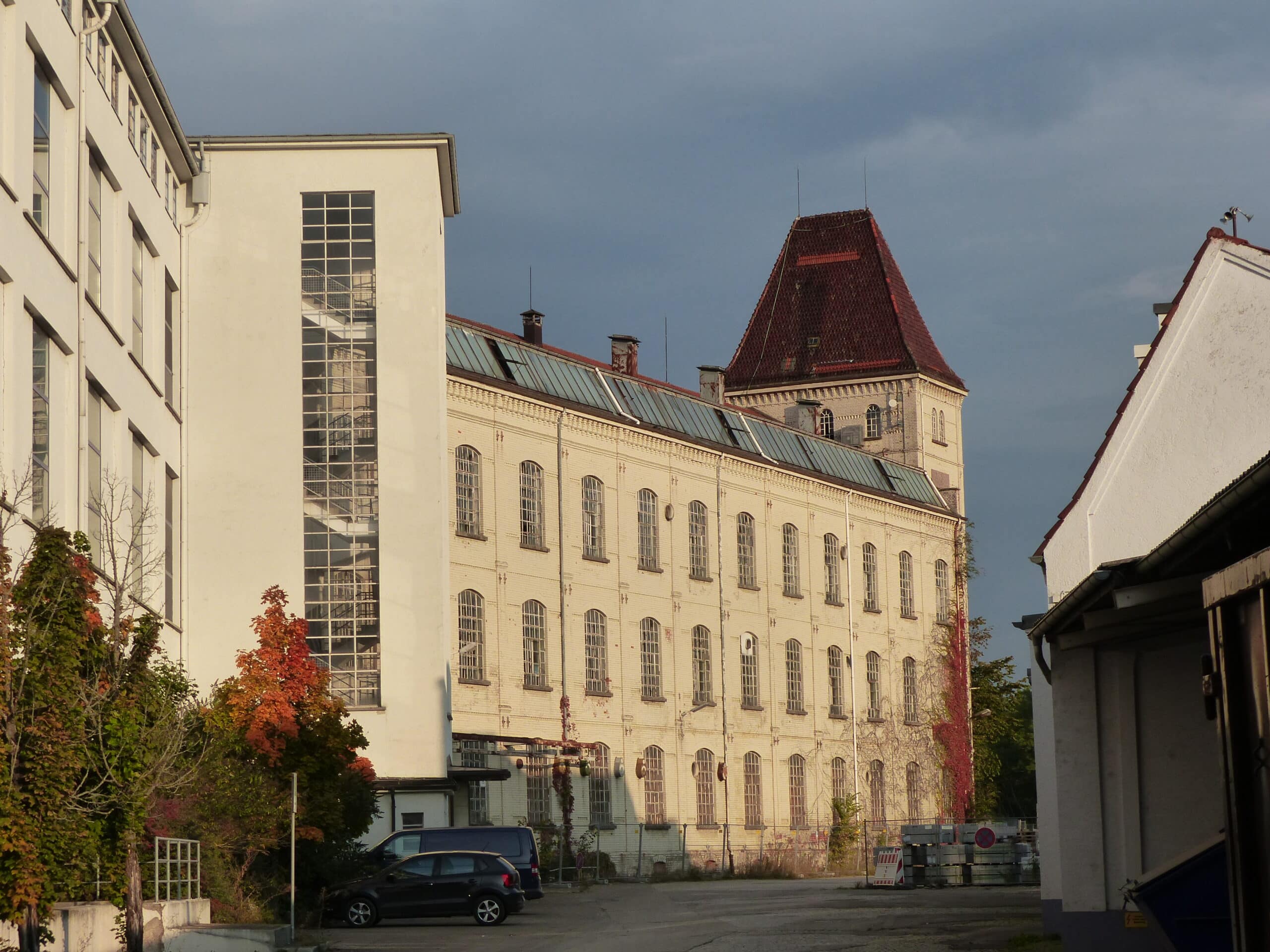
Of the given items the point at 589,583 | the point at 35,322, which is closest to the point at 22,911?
the point at 35,322

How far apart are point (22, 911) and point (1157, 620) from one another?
37.9ft

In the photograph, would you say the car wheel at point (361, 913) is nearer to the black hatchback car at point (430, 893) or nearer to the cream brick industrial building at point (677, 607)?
the black hatchback car at point (430, 893)

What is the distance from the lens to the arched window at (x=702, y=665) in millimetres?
58969

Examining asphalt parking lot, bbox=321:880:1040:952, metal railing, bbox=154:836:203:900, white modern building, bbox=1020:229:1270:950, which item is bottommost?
asphalt parking lot, bbox=321:880:1040:952

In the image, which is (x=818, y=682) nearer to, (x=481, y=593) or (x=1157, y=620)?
(x=481, y=593)

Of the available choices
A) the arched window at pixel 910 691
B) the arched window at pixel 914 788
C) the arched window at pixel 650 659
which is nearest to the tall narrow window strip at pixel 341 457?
the arched window at pixel 650 659

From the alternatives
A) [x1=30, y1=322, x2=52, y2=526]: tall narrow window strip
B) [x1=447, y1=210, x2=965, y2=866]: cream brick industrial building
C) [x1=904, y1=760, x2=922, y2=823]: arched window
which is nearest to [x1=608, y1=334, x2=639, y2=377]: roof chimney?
[x1=447, y1=210, x2=965, y2=866]: cream brick industrial building

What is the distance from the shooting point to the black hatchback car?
30.5m

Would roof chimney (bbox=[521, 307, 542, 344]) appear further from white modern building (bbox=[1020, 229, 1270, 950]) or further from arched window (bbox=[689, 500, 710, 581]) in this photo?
white modern building (bbox=[1020, 229, 1270, 950])

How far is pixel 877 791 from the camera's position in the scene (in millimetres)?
66375

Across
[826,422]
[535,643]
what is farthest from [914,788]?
[535,643]

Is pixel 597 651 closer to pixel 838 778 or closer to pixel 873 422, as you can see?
pixel 838 778

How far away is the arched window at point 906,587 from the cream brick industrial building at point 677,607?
0.41 feet

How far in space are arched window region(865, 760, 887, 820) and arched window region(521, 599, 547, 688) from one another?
18.5 meters
